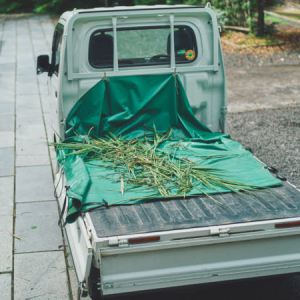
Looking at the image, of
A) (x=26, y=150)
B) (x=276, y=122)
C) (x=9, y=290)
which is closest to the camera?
(x=9, y=290)

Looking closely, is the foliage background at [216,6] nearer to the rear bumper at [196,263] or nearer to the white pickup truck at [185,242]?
the white pickup truck at [185,242]

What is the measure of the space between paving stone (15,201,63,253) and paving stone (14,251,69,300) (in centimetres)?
17

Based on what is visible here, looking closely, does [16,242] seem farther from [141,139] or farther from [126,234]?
[126,234]

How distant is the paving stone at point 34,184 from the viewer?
6.37 metres

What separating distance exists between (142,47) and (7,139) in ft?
12.5

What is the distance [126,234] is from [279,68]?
11.4 m

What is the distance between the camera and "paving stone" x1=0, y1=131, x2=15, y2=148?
27.1ft

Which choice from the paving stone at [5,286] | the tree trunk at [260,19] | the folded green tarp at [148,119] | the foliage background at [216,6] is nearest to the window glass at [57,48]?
the folded green tarp at [148,119]

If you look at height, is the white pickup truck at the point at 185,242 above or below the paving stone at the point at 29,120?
above

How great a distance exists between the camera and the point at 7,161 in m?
7.57

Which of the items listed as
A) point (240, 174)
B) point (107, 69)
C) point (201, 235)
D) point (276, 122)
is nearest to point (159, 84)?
point (107, 69)

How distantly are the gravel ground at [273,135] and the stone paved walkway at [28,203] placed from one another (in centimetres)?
347

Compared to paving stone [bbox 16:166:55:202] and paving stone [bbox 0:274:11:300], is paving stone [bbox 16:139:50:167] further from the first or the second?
paving stone [bbox 0:274:11:300]

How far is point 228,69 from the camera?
13.7 meters
